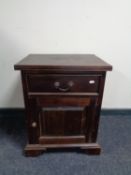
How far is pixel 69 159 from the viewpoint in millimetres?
1177

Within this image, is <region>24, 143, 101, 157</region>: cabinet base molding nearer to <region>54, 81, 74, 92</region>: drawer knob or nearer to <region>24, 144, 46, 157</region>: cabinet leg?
<region>24, 144, 46, 157</region>: cabinet leg

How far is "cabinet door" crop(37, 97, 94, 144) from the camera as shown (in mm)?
1059

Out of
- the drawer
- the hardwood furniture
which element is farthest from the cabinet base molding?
the drawer

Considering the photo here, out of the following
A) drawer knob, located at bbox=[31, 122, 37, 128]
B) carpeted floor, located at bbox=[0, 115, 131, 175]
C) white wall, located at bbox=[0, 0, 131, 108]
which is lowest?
carpeted floor, located at bbox=[0, 115, 131, 175]

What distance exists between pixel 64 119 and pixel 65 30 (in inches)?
30.4

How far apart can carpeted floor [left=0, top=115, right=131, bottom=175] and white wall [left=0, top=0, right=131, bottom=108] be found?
56 cm

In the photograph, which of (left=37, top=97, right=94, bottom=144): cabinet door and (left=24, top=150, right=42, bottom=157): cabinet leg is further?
(left=24, top=150, right=42, bottom=157): cabinet leg

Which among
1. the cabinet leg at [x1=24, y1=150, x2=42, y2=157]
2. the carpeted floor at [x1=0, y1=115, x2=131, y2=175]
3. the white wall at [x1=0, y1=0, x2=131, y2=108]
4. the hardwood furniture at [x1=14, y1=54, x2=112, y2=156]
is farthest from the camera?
the white wall at [x1=0, y1=0, x2=131, y2=108]

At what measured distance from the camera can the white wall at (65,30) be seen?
1333 millimetres

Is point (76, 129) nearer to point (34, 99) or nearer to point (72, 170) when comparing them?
point (72, 170)

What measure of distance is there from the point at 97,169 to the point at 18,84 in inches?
40.0

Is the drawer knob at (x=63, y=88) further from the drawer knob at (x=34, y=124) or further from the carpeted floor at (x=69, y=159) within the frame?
the carpeted floor at (x=69, y=159)

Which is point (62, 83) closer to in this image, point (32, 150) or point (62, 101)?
point (62, 101)

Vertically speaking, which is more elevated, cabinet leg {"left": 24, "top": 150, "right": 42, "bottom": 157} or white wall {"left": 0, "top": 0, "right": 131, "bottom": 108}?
white wall {"left": 0, "top": 0, "right": 131, "bottom": 108}
